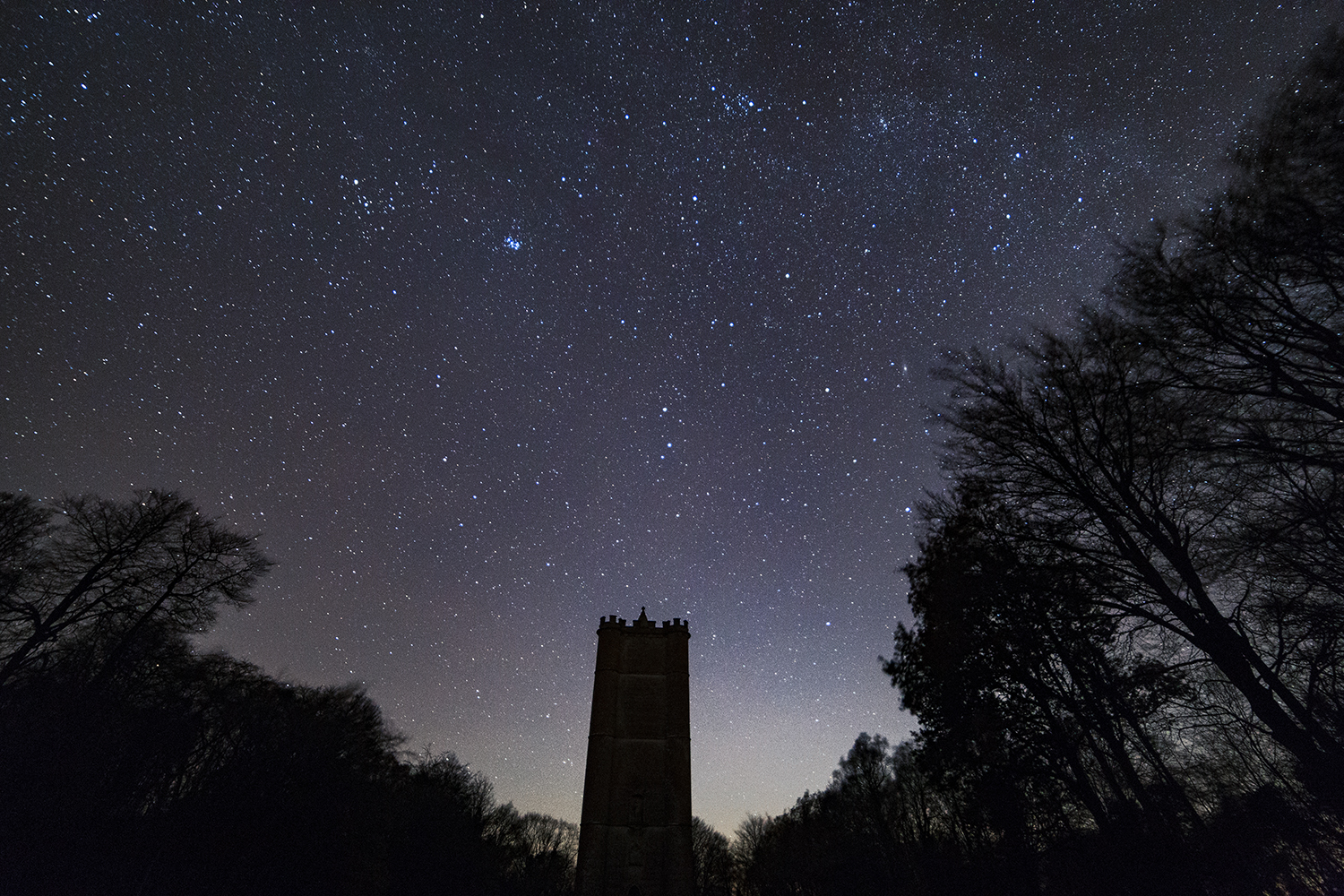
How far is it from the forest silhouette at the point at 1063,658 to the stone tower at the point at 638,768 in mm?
10647

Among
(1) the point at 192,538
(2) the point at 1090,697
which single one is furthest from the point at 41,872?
(2) the point at 1090,697

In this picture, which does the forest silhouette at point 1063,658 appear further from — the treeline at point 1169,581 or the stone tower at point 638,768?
the stone tower at point 638,768

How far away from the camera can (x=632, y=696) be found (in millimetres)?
30453

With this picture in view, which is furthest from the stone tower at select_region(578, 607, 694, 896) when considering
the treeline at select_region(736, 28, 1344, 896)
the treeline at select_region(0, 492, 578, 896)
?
the treeline at select_region(736, 28, 1344, 896)

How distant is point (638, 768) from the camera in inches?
1104

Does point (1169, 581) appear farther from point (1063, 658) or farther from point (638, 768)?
point (638, 768)

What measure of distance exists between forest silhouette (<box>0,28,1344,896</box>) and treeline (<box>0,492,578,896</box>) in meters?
0.08

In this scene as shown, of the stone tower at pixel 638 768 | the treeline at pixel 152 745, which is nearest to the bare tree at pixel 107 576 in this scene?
the treeline at pixel 152 745

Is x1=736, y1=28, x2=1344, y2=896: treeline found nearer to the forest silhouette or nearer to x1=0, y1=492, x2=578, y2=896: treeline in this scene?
the forest silhouette

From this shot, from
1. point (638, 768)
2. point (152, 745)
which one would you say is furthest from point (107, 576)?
point (638, 768)

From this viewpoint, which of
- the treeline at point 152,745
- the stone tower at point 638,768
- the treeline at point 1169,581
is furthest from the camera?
the stone tower at point 638,768

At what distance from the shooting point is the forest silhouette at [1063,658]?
7.00 m

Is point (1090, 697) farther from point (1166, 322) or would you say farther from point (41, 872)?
point (41, 872)

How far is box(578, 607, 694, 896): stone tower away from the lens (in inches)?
997
